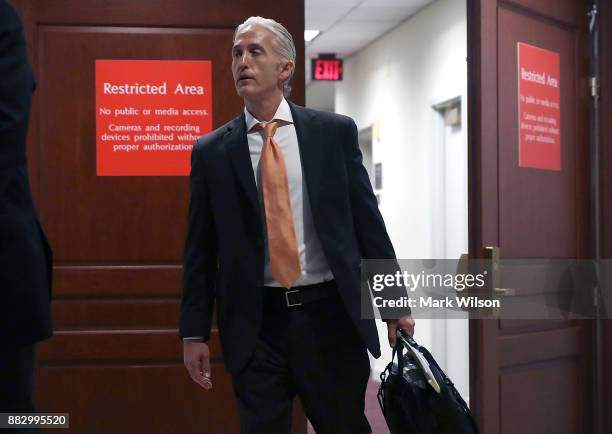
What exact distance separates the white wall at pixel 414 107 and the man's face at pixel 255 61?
3.66 metres

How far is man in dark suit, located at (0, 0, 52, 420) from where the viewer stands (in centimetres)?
160

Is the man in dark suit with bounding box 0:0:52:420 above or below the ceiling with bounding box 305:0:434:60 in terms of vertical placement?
below

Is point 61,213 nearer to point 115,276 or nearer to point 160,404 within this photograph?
point 115,276

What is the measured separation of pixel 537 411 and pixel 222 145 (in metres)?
2.09

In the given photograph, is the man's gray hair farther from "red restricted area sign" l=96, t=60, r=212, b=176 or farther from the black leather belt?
"red restricted area sign" l=96, t=60, r=212, b=176

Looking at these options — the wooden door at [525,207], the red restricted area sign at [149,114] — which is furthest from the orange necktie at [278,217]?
the red restricted area sign at [149,114]

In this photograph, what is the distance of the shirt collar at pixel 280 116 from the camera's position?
7.66 feet

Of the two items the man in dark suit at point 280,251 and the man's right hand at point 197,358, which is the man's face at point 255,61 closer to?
the man in dark suit at point 280,251

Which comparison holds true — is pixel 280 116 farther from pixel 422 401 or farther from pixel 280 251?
pixel 422 401

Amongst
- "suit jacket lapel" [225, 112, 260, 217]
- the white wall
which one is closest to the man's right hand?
"suit jacket lapel" [225, 112, 260, 217]

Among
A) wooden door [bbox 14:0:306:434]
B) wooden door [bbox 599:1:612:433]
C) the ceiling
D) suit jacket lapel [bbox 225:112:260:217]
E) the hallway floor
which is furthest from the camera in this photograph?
the ceiling

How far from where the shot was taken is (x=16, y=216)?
1.64 metres

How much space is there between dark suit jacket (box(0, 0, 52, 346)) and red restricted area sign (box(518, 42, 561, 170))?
2398 millimetres

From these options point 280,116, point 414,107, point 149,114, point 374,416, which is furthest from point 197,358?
point 414,107
